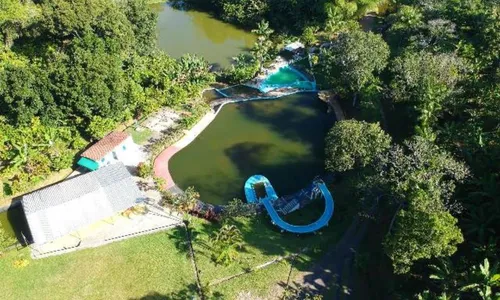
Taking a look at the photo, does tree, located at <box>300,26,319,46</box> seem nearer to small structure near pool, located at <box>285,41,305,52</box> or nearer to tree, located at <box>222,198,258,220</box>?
small structure near pool, located at <box>285,41,305,52</box>

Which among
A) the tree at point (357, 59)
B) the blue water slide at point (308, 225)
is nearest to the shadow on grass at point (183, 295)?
the blue water slide at point (308, 225)

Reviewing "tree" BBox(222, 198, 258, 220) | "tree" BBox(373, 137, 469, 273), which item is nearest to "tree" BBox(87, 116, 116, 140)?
"tree" BBox(222, 198, 258, 220)

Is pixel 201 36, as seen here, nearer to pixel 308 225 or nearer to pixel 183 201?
pixel 183 201

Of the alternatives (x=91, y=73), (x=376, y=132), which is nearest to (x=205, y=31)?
(x=91, y=73)

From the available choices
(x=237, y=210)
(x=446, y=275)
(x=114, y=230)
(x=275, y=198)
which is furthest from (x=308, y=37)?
(x=446, y=275)

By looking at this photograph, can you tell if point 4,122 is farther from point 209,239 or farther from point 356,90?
point 356,90

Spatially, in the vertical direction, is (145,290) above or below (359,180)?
below
